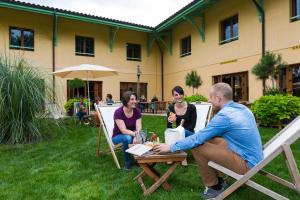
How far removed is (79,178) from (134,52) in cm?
1464

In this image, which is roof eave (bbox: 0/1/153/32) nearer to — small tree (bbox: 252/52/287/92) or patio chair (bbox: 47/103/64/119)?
small tree (bbox: 252/52/287/92)

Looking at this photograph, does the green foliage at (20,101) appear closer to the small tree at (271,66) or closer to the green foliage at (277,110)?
the green foliage at (277,110)

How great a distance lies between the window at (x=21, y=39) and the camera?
45.3 feet

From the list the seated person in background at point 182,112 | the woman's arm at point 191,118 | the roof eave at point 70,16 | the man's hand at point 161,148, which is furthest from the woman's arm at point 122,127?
the roof eave at point 70,16

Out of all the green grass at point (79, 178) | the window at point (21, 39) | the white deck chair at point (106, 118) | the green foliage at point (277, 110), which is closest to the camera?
the green grass at point (79, 178)

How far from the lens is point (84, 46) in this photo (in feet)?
52.2

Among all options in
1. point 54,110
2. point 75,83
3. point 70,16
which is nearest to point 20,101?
point 54,110

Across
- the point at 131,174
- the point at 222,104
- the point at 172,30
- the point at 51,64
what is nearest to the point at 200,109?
the point at 131,174

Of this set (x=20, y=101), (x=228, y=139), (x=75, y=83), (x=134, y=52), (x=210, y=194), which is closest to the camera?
(x=228, y=139)

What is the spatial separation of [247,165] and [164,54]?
52.7ft

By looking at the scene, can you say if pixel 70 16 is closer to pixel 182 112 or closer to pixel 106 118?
pixel 106 118

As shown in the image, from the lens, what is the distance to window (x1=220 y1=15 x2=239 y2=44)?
41.7 feet

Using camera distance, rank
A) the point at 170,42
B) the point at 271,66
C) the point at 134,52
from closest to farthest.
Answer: the point at 271,66 → the point at 170,42 → the point at 134,52

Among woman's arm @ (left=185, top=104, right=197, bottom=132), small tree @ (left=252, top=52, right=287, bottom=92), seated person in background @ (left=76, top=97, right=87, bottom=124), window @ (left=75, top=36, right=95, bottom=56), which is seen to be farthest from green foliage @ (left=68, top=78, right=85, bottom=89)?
woman's arm @ (left=185, top=104, right=197, bottom=132)
